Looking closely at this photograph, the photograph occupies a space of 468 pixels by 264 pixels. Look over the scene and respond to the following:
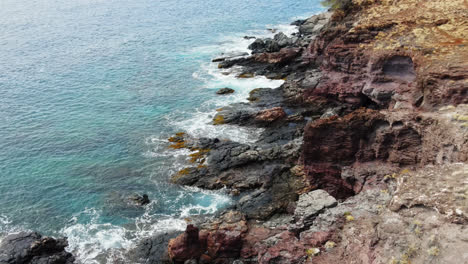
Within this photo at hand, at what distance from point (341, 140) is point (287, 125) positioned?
19978 mm

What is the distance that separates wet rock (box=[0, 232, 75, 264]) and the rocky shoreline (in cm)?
19

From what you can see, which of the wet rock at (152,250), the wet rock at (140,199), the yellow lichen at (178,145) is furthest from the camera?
the yellow lichen at (178,145)

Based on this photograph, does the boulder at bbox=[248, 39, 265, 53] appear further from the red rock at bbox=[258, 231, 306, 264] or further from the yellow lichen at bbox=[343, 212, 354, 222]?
the red rock at bbox=[258, 231, 306, 264]

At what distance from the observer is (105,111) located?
66.1 metres

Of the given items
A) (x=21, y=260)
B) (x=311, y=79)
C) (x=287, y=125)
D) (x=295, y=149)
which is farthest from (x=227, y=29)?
(x=21, y=260)

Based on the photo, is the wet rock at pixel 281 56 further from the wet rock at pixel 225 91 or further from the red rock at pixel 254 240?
the red rock at pixel 254 240

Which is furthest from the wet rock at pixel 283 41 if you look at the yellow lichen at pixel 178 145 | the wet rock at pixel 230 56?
the yellow lichen at pixel 178 145

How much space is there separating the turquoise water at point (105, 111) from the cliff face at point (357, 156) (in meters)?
4.89

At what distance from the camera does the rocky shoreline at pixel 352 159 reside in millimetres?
20219

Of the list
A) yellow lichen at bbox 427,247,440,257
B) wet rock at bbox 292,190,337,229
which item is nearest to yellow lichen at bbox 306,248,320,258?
wet rock at bbox 292,190,337,229

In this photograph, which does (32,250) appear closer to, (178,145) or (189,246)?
(189,246)

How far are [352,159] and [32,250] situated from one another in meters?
31.5

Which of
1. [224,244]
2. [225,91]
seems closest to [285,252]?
[224,244]

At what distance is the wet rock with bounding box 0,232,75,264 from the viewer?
34500mm
